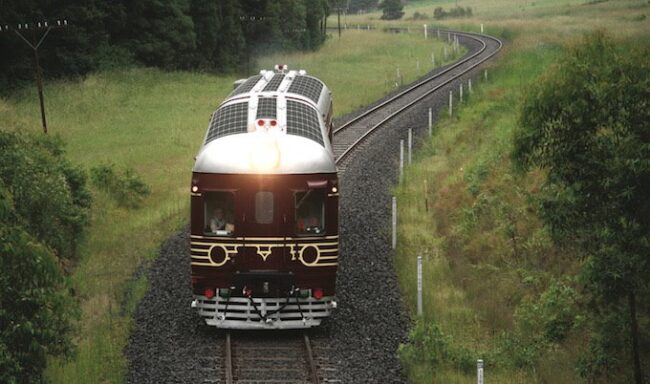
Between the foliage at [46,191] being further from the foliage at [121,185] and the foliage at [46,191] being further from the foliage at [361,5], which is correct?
the foliage at [361,5]

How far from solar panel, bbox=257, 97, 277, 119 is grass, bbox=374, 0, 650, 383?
4122mm

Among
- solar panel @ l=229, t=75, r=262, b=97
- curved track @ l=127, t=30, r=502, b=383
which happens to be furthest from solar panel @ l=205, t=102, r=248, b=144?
curved track @ l=127, t=30, r=502, b=383

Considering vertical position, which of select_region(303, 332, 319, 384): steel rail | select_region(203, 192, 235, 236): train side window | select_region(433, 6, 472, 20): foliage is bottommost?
select_region(303, 332, 319, 384): steel rail

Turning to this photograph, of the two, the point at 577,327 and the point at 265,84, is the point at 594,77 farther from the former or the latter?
the point at 265,84

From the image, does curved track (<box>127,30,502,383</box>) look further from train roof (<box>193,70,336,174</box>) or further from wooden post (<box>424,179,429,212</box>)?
wooden post (<box>424,179,429,212</box>)

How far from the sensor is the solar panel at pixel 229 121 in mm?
15769

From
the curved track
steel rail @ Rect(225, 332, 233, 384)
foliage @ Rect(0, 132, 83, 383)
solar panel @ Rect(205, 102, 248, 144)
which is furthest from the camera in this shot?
solar panel @ Rect(205, 102, 248, 144)

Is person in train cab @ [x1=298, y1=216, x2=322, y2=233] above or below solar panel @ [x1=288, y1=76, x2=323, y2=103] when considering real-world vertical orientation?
below

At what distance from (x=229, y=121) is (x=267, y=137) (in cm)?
131

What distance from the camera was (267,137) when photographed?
49.8 feet

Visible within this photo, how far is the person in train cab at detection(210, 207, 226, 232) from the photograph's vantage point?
49.1 ft

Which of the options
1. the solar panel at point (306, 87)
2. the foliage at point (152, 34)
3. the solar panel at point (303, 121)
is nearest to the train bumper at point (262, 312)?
the solar panel at point (303, 121)

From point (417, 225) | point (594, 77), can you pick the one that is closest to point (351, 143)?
point (417, 225)

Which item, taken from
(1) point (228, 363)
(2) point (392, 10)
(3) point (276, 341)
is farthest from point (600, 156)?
(2) point (392, 10)
